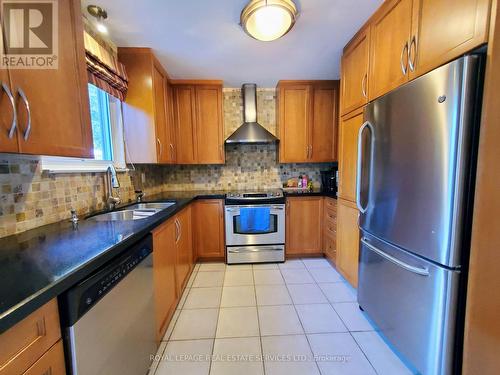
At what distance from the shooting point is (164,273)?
1.50 metres

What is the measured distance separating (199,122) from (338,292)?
2516mm

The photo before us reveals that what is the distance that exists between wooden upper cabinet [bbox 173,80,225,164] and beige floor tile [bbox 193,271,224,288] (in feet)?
4.58

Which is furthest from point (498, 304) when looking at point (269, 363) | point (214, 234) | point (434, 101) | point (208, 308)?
point (214, 234)

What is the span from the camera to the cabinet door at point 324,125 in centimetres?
283

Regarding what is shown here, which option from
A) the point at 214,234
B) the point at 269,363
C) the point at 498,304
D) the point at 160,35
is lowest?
the point at 269,363

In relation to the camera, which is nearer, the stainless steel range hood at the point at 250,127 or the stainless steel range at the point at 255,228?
the stainless steel range at the point at 255,228

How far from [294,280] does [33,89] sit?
94.1 inches

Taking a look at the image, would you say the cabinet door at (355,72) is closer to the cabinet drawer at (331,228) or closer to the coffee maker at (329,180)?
the coffee maker at (329,180)

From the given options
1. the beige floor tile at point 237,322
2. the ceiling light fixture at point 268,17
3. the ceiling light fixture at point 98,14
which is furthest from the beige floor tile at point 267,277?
the ceiling light fixture at point 98,14

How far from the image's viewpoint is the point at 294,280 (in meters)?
2.28

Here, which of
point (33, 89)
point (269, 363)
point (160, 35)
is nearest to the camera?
point (33, 89)

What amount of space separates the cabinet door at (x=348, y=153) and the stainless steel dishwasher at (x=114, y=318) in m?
1.68

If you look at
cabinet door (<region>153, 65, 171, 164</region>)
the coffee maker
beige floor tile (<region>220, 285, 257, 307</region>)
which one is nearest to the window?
cabinet door (<region>153, 65, 171, 164</region>)

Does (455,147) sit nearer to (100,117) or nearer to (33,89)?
(33,89)
